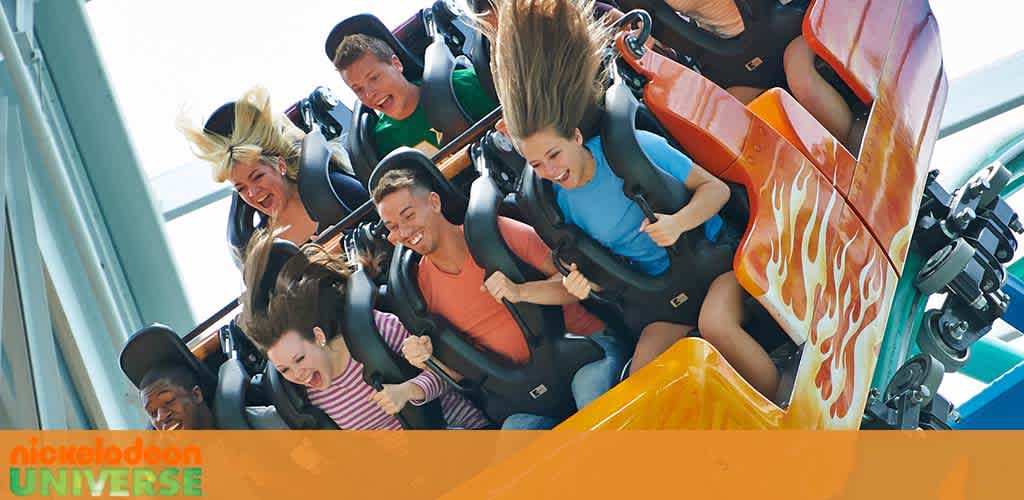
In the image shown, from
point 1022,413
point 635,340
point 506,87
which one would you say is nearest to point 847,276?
point 635,340

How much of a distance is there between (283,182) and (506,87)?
1.19m

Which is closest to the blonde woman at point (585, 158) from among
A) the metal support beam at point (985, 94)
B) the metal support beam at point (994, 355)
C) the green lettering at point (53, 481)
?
the green lettering at point (53, 481)

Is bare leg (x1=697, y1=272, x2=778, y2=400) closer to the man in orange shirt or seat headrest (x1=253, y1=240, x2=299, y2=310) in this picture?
the man in orange shirt

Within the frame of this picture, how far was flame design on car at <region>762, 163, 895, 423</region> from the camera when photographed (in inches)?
112

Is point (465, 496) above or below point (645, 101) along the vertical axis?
below

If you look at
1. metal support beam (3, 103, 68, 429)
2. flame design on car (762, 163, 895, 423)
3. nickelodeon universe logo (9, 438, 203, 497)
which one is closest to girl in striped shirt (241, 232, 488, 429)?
nickelodeon universe logo (9, 438, 203, 497)

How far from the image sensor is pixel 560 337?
2.92 m

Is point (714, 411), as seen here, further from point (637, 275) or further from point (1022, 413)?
point (1022, 413)

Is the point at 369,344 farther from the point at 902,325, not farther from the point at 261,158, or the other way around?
the point at 902,325

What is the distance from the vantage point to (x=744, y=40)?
331 cm

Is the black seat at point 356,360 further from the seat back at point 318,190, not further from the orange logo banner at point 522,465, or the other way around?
the seat back at point 318,190

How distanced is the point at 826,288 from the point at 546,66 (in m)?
0.62

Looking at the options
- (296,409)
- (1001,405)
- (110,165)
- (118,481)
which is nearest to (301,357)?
(296,409)

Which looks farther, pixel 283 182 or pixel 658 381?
pixel 283 182
